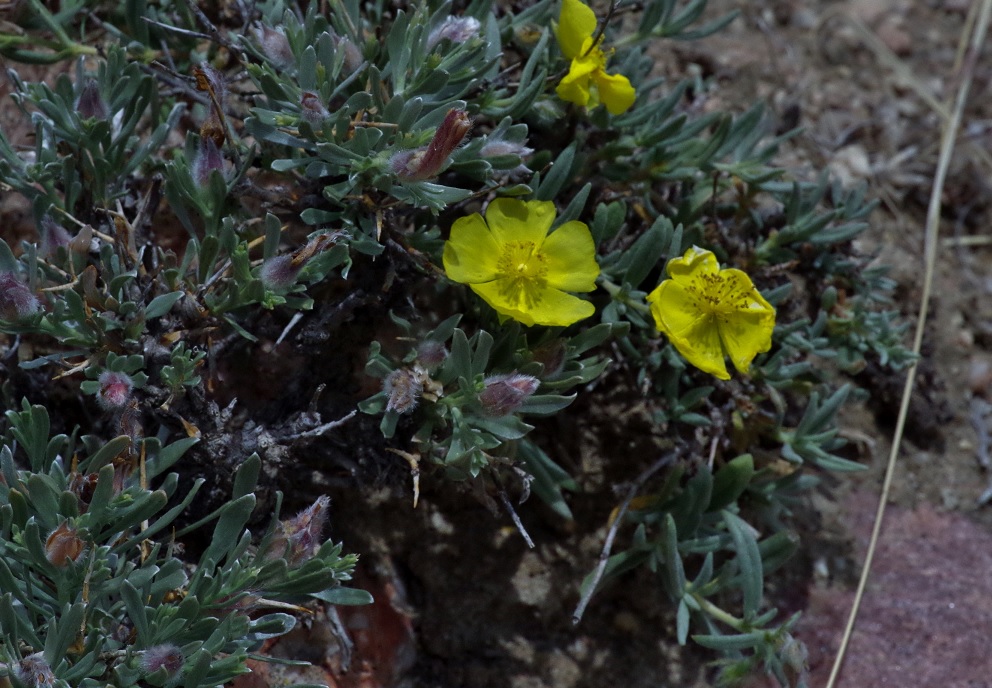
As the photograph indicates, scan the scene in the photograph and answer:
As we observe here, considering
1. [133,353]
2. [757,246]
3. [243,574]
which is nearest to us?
[243,574]

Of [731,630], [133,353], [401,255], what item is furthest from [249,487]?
[731,630]

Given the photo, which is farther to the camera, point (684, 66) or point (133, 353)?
point (684, 66)

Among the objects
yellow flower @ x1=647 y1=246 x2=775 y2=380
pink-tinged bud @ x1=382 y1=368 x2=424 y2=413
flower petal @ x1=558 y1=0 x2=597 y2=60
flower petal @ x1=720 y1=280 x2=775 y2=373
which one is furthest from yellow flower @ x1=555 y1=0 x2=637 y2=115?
pink-tinged bud @ x1=382 y1=368 x2=424 y2=413

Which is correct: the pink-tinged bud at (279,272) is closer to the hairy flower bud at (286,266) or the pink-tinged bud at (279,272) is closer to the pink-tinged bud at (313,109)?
the hairy flower bud at (286,266)

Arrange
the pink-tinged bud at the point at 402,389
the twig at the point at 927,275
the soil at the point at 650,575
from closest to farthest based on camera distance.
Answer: the pink-tinged bud at the point at 402,389 → the soil at the point at 650,575 → the twig at the point at 927,275

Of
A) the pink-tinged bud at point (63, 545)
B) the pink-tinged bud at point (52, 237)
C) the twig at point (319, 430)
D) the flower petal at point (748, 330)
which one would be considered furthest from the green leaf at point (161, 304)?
the flower petal at point (748, 330)

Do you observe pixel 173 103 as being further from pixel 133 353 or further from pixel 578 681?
pixel 578 681
